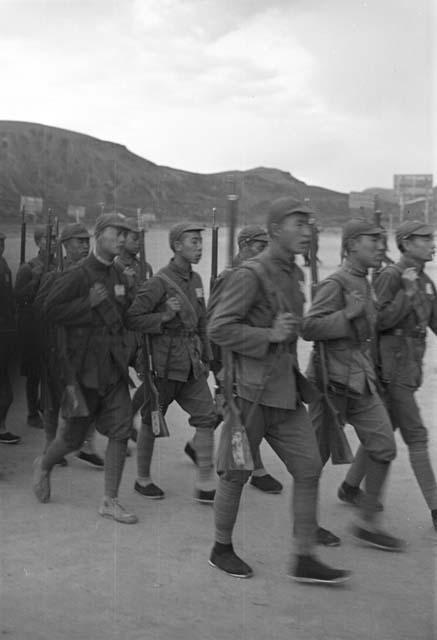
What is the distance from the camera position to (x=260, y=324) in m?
3.97

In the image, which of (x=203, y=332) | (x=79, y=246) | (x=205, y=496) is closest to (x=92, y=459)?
(x=205, y=496)

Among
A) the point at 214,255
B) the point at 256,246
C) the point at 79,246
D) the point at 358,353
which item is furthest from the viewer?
the point at 214,255

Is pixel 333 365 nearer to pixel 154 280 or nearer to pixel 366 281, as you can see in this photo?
pixel 366 281

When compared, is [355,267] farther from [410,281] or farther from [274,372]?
[274,372]

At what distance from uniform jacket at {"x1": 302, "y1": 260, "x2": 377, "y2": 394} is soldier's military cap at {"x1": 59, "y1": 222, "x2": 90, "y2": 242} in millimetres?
2226

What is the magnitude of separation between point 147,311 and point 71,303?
0.51 metres

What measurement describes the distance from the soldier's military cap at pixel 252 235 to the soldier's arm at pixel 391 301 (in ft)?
5.83

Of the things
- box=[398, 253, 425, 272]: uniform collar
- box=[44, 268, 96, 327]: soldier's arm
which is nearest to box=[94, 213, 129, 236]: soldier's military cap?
box=[44, 268, 96, 327]: soldier's arm

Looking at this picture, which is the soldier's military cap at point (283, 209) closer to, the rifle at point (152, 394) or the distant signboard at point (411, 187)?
the rifle at point (152, 394)

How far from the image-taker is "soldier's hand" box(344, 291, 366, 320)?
14.5 feet

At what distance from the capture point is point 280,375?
13.0 feet

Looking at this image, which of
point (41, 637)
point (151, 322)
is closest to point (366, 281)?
point (151, 322)

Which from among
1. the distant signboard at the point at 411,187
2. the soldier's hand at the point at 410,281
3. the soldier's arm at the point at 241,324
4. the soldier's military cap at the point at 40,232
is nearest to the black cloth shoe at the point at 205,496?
the soldier's arm at the point at 241,324

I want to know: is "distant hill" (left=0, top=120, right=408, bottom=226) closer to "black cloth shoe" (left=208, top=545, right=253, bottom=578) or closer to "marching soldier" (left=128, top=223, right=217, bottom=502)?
"marching soldier" (left=128, top=223, right=217, bottom=502)
